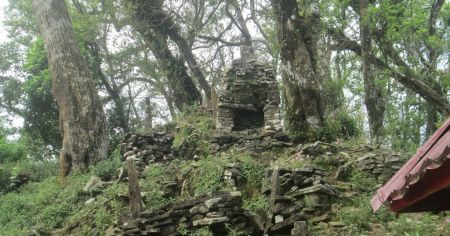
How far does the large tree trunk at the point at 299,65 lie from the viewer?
10.9 m

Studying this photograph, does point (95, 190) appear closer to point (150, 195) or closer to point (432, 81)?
point (150, 195)

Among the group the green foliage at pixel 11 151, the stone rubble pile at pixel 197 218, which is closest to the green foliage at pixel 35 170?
the green foliage at pixel 11 151

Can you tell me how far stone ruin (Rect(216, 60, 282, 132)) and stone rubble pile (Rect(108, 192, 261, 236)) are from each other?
5.82 metres

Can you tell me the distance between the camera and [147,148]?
12.2 meters

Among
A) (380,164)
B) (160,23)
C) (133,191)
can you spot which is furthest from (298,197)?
(160,23)

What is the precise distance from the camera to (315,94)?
35.9ft

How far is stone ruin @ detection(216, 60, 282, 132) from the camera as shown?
13.2 meters

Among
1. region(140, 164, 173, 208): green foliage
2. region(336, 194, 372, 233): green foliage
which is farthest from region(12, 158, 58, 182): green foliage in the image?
region(336, 194, 372, 233): green foliage

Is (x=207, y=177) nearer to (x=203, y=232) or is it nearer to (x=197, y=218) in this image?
(x=197, y=218)

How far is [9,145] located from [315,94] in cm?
1198

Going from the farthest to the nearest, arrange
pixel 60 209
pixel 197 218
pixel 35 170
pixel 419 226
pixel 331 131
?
pixel 35 170, pixel 331 131, pixel 60 209, pixel 197 218, pixel 419 226

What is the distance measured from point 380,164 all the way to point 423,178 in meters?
6.39

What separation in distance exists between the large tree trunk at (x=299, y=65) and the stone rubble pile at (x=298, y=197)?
2.95 metres

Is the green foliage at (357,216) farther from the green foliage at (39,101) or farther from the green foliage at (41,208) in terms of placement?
the green foliage at (39,101)
